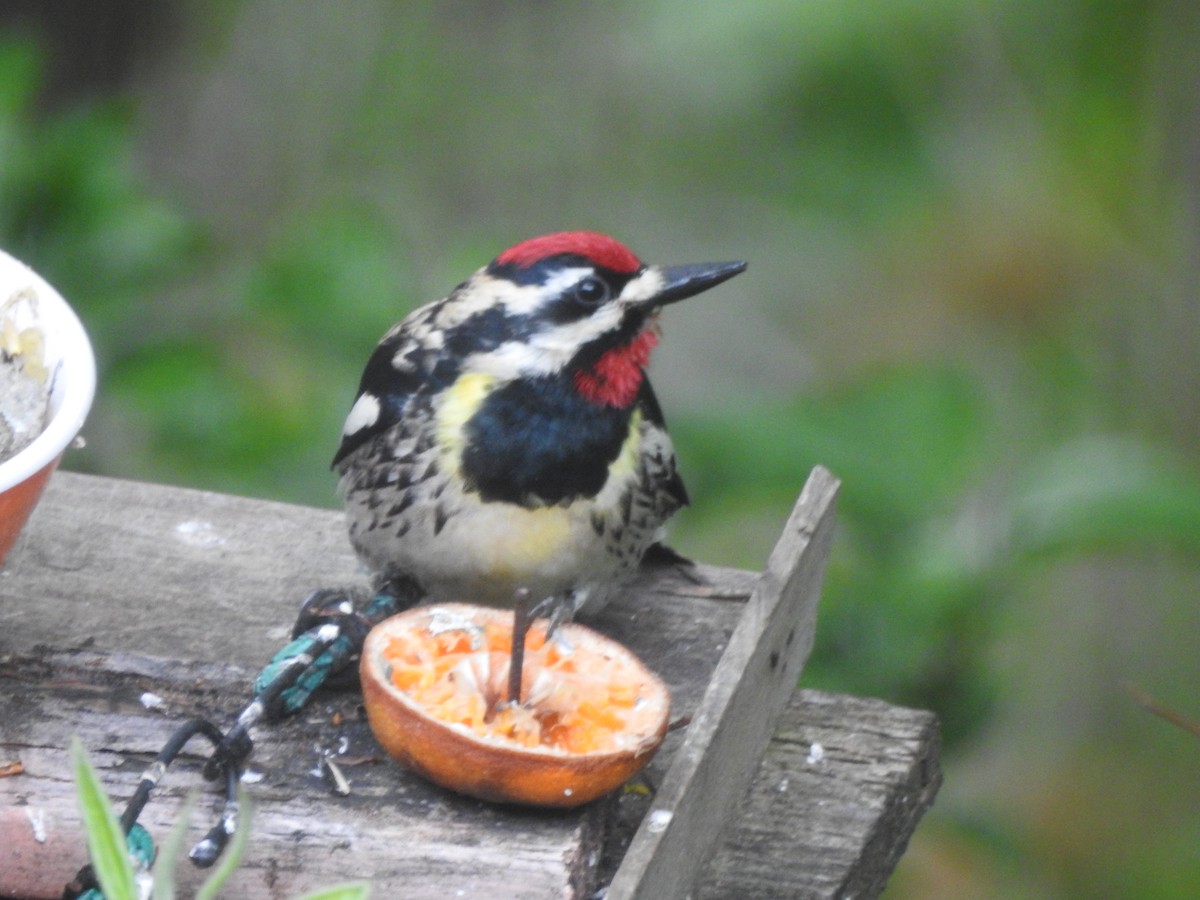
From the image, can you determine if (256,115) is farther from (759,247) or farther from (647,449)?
(647,449)

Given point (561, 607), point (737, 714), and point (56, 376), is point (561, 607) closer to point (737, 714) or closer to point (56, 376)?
point (737, 714)

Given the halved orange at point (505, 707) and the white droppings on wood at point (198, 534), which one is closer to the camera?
the halved orange at point (505, 707)

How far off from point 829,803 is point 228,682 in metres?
0.70

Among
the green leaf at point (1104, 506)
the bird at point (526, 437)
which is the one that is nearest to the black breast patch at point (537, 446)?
the bird at point (526, 437)

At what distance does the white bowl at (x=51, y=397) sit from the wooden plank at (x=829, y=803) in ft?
2.67

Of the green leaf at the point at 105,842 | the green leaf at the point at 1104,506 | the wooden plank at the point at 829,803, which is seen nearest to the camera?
the green leaf at the point at 105,842

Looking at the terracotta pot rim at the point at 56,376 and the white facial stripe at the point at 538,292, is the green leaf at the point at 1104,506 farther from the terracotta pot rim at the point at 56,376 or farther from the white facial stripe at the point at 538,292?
the terracotta pot rim at the point at 56,376

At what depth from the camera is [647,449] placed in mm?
2340

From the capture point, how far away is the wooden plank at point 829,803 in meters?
1.84

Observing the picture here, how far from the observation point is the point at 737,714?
5.77ft

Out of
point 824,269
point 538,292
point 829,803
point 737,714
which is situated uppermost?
point 538,292

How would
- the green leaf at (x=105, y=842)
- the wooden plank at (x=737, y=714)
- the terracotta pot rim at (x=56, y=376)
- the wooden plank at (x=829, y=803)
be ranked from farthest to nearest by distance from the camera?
the wooden plank at (x=829, y=803)
the terracotta pot rim at (x=56, y=376)
the wooden plank at (x=737, y=714)
the green leaf at (x=105, y=842)

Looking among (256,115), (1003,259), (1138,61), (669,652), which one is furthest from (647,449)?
(256,115)

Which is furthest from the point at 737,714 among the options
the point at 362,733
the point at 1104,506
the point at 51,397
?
the point at 1104,506
